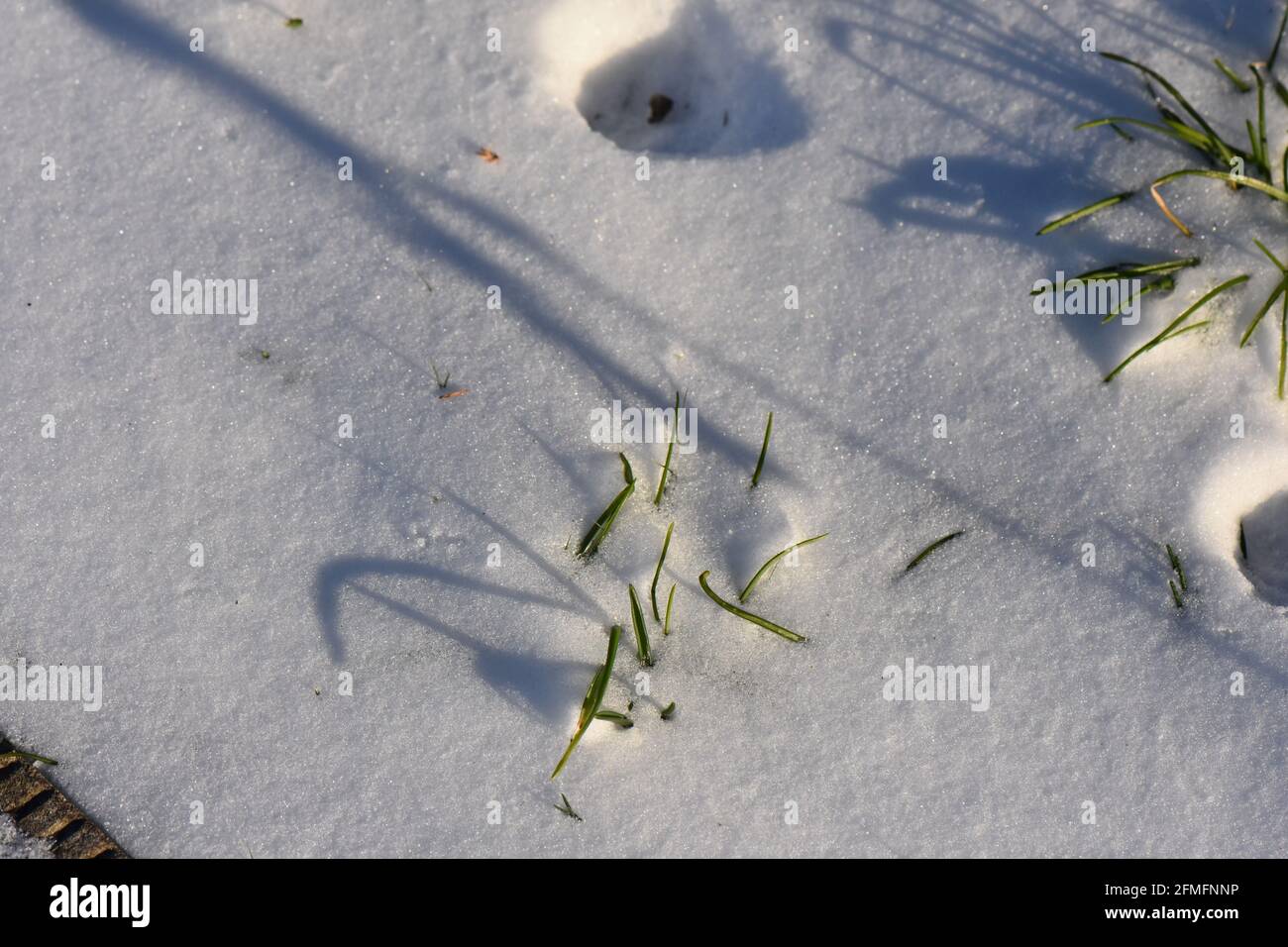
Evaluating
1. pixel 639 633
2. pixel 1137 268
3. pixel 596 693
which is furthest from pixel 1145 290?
pixel 596 693

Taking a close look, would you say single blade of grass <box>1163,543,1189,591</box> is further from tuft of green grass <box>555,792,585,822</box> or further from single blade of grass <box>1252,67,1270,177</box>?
tuft of green grass <box>555,792,585,822</box>

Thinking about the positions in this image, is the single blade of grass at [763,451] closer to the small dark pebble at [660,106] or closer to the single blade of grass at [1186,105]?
the small dark pebble at [660,106]

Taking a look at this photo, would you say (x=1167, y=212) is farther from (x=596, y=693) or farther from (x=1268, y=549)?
(x=596, y=693)

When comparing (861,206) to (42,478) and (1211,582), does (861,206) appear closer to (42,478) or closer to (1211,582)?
(1211,582)

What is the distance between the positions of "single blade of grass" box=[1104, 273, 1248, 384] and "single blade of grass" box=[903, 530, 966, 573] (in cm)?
49

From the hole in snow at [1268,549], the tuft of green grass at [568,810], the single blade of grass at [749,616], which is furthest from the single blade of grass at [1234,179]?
the tuft of green grass at [568,810]

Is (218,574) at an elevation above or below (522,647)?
above

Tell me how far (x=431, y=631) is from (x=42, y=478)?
99 centimetres

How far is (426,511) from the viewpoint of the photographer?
1907mm

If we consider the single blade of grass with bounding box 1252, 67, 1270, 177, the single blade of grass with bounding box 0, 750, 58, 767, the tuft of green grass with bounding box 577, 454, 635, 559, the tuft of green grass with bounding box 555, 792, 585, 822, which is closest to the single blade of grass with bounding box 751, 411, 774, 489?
the tuft of green grass with bounding box 577, 454, 635, 559

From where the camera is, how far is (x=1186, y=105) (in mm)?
1823

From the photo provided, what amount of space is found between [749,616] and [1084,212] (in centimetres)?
116
